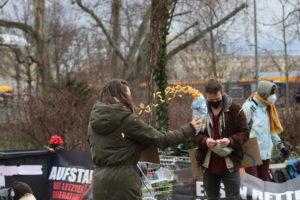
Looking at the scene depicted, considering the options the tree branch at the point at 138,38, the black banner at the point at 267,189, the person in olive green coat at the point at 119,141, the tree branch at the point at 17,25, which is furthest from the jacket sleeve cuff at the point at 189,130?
the tree branch at the point at 17,25

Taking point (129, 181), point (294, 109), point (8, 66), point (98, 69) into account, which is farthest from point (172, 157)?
point (8, 66)

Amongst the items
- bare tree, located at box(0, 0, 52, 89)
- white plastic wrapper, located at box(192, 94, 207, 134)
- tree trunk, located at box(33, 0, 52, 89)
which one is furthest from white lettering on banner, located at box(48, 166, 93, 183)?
tree trunk, located at box(33, 0, 52, 89)

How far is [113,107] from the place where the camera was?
4035mm

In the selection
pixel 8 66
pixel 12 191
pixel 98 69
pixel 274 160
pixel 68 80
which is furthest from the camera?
pixel 8 66

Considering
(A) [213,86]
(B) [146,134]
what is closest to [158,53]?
(A) [213,86]

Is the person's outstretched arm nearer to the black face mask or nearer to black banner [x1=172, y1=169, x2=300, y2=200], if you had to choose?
the black face mask

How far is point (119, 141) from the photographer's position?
404cm

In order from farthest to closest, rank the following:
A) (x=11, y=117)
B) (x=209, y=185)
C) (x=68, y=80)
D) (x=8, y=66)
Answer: (x=8, y=66) → (x=68, y=80) → (x=11, y=117) → (x=209, y=185)

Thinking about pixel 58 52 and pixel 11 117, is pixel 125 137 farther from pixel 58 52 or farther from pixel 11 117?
pixel 58 52

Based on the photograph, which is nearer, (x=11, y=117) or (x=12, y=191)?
(x=12, y=191)

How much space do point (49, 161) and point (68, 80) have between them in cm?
828

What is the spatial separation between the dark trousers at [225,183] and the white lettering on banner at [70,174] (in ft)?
8.71

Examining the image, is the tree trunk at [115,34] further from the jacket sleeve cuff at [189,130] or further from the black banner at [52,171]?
the jacket sleeve cuff at [189,130]

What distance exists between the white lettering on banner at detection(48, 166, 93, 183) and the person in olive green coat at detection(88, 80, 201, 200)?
Result: 331 centimetres
